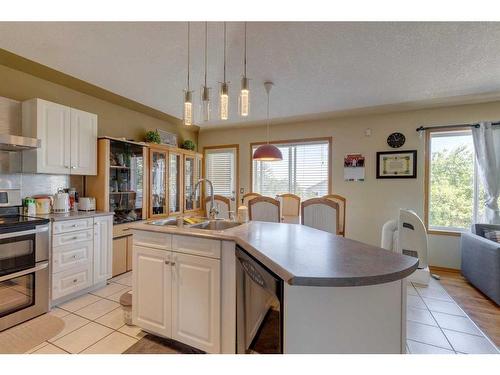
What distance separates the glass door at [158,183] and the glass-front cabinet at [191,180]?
54cm

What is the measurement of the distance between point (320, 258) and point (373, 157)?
11.2ft

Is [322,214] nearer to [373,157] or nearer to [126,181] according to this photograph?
[373,157]

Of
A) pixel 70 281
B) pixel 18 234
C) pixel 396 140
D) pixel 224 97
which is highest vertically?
pixel 396 140

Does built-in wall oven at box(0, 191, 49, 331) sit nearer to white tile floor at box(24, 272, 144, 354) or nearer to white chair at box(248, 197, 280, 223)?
white tile floor at box(24, 272, 144, 354)

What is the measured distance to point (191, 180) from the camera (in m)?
4.79

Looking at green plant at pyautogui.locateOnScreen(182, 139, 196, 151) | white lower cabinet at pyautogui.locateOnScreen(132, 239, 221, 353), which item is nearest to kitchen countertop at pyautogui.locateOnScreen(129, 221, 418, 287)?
white lower cabinet at pyautogui.locateOnScreen(132, 239, 221, 353)

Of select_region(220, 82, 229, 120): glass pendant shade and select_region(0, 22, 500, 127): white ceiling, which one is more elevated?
select_region(0, 22, 500, 127): white ceiling

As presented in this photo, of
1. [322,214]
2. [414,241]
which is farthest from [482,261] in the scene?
[322,214]

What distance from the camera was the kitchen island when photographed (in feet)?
3.11

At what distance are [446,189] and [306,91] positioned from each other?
2617 mm

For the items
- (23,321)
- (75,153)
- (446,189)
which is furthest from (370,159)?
(23,321)

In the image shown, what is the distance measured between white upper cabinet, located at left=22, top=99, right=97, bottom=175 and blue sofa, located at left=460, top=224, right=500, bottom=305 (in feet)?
15.3

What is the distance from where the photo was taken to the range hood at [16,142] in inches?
84.5

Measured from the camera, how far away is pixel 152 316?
5.74ft
